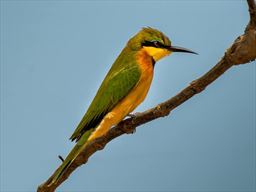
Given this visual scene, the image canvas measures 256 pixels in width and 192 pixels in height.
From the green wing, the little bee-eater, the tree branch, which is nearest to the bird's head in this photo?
the little bee-eater

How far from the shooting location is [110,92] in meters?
2.95

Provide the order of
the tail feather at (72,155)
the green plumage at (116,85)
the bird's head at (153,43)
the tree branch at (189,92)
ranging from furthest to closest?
1. the bird's head at (153,43)
2. the green plumage at (116,85)
3. the tail feather at (72,155)
4. the tree branch at (189,92)

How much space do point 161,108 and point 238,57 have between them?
1.43 feet

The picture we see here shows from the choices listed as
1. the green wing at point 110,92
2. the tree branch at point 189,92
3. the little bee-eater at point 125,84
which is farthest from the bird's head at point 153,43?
the tree branch at point 189,92

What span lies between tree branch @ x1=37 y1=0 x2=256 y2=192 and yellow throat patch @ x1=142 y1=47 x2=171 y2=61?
632mm

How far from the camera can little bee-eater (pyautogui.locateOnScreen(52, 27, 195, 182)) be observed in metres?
2.77

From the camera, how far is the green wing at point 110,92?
9.05 feet

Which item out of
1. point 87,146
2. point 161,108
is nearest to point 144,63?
point 87,146

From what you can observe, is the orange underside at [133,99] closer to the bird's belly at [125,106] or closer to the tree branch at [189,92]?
the bird's belly at [125,106]

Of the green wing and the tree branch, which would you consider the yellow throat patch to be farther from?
the tree branch

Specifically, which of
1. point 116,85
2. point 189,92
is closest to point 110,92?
point 116,85

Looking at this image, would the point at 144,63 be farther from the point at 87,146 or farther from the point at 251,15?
the point at 251,15

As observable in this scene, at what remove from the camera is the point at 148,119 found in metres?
2.27

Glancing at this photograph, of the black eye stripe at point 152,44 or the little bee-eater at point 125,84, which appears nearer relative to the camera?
the little bee-eater at point 125,84
